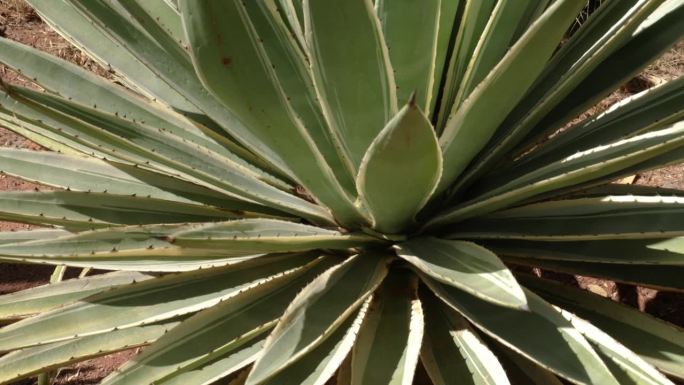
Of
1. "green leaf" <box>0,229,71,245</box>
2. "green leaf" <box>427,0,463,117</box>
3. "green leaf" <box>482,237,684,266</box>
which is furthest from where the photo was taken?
"green leaf" <box>0,229,71,245</box>

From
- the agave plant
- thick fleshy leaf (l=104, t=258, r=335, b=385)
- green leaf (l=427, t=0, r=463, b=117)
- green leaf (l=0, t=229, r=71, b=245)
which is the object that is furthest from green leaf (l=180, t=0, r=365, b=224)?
green leaf (l=0, t=229, r=71, b=245)

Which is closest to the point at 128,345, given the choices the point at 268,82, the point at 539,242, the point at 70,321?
the point at 70,321

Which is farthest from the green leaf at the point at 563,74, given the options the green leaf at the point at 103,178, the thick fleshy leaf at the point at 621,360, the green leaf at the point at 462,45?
the green leaf at the point at 103,178

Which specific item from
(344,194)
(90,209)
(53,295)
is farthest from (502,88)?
(53,295)

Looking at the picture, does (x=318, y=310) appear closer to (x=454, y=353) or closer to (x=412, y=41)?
(x=454, y=353)

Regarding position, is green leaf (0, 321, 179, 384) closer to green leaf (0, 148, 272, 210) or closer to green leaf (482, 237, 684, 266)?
green leaf (0, 148, 272, 210)

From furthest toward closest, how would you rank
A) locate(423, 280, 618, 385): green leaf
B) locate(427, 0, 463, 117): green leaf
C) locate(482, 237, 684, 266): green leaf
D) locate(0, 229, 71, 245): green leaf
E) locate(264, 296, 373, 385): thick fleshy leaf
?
locate(0, 229, 71, 245): green leaf < locate(427, 0, 463, 117): green leaf < locate(482, 237, 684, 266): green leaf < locate(264, 296, 373, 385): thick fleshy leaf < locate(423, 280, 618, 385): green leaf

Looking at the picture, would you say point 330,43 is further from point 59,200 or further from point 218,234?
point 59,200
